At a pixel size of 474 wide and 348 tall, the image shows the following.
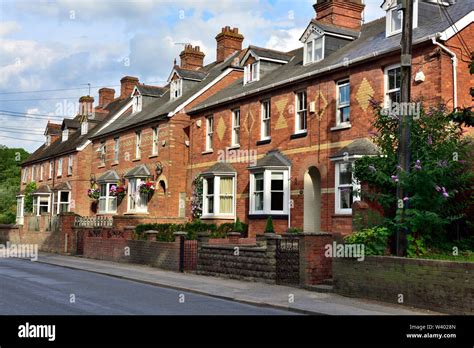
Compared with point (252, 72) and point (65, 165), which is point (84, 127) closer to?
point (65, 165)

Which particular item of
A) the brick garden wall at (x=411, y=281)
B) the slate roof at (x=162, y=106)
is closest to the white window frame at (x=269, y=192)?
the brick garden wall at (x=411, y=281)

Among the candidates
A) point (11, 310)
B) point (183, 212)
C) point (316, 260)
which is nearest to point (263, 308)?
point (316, 260)

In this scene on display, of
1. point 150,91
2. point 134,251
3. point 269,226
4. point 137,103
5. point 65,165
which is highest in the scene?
point 150,91

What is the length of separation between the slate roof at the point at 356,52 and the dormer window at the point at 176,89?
568 centimetres

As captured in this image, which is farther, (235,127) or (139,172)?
(139,172)

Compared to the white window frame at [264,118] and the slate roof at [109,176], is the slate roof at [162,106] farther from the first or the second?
the white window frame at [264,118]

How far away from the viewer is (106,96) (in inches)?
2217

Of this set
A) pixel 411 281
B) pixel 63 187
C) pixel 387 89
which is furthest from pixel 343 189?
pixel 63 187

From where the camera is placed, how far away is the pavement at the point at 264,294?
12.0 m

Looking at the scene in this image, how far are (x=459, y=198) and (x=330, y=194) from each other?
24.3 ft

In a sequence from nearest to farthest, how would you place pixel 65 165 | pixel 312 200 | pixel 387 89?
pixel 387 89, pixel 312 200, pixel 65 165

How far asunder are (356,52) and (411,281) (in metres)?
12.0

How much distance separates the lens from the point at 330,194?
2153 cm
